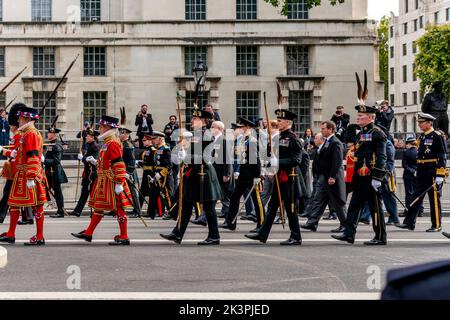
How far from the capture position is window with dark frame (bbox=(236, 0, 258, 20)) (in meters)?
46.1

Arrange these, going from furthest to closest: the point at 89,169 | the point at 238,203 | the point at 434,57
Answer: the point at 434,57
the point at 89,169
the point at 238,203

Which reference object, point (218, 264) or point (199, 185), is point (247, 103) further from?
point (218, 264)

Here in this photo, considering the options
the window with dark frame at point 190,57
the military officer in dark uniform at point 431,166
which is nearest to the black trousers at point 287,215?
the military officer in dark uniform at point 431,166

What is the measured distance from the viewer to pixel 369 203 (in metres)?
13.4

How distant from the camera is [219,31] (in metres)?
45.6

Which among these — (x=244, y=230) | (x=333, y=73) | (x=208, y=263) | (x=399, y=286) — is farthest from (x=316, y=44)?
(x=399, y=286)

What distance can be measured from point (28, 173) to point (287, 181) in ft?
11.6

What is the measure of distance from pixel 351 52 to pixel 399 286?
1701 inches

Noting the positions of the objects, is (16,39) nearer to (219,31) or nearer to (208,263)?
(219,31)

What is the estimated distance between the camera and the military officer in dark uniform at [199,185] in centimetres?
1331

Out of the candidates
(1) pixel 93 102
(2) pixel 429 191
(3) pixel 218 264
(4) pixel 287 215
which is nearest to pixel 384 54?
Result: (1) pixel 93 102

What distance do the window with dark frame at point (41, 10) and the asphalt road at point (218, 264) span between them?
1231 inches

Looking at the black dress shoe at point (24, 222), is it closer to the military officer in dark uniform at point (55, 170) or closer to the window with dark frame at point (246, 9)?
the military officer in dark uniform at point (55, 170)

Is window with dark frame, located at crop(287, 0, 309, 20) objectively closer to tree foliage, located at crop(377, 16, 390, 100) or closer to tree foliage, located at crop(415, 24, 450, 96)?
tree foliage, located at crop(415, 24, 450, 96)
